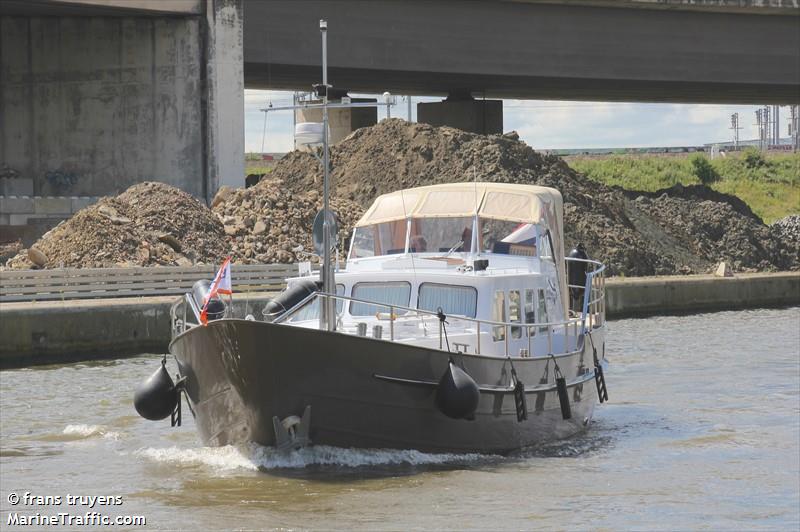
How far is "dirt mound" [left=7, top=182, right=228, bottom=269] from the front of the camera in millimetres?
32375

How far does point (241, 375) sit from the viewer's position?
15109 millimetres

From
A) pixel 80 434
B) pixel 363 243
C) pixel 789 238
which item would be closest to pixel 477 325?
pixel 363 243

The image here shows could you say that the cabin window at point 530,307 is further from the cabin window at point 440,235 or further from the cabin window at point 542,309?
the cabin window at point 440,235

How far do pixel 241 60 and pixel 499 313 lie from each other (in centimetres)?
2668

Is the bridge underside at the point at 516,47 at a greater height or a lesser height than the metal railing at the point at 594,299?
greater

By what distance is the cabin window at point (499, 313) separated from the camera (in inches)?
674

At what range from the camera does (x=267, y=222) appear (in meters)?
36.8

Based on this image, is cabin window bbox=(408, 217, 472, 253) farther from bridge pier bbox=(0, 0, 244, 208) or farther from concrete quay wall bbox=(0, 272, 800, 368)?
bridge pier bbox=(0, 0, 244, 208)

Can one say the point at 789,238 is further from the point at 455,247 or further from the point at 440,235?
the point at 455,247

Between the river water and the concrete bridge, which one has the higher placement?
the concrete bridge

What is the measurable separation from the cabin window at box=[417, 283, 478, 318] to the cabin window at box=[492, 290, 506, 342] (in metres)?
0.26

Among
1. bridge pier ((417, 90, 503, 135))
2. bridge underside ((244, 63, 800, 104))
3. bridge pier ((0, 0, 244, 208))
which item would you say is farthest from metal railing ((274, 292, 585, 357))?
bridge pier ((417, 90, 503, 135))

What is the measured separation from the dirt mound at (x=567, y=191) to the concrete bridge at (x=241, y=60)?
313 centimetres

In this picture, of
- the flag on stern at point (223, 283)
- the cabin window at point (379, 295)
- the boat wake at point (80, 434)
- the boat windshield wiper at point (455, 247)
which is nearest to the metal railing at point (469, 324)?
the cabin window at point (379, 295)
